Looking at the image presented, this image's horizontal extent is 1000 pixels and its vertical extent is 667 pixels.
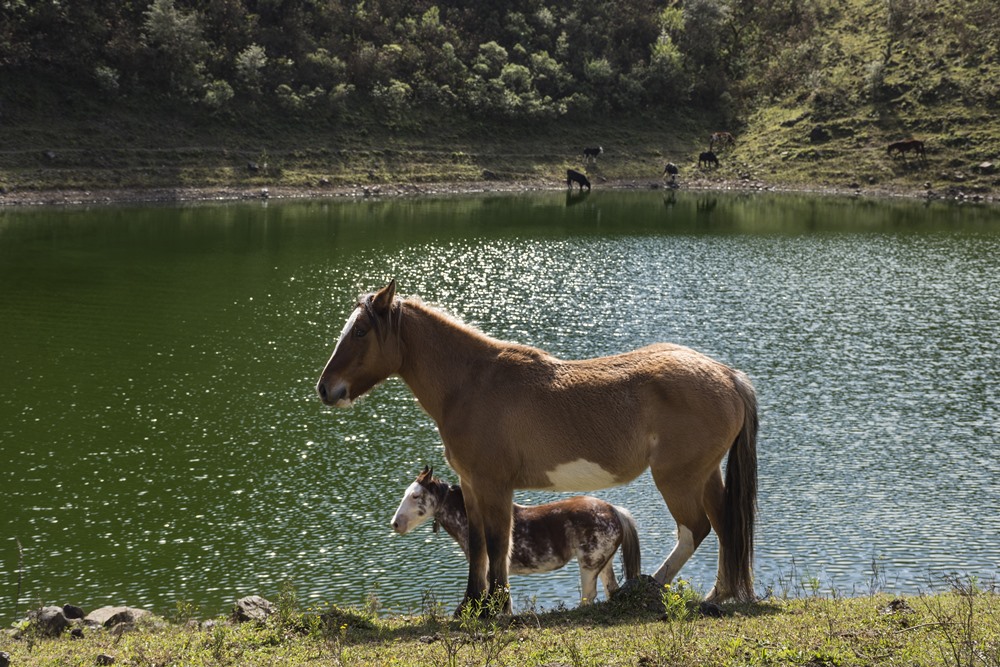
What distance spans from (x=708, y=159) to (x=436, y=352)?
73713mm

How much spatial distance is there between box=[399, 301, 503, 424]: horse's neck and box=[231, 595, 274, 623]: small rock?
2891 mm

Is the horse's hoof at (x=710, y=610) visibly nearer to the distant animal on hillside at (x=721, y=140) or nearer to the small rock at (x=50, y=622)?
the small rock at (x=50, y=622)

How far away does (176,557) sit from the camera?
14562mm

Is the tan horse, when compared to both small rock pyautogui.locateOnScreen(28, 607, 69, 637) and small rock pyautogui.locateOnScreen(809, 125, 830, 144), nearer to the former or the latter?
small rock pyautogui.locateOnScreen(28, 607, 69, 637)

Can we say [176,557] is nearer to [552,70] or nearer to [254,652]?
A: [254,652]

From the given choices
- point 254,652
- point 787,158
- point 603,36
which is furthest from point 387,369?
point 603,36

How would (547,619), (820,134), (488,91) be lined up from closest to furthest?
(547,619) → (820,134) → (488,91)

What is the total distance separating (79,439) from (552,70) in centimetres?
7354

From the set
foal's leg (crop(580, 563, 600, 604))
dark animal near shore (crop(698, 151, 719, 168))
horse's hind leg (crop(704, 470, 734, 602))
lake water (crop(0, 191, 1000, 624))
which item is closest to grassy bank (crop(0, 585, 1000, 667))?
horse's hind leg (crop(704, 470, 734, 602))

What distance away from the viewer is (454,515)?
12078 millimetres

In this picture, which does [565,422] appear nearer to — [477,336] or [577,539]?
[477,336]

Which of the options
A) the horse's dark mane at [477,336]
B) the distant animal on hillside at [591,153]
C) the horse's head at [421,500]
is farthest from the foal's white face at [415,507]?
the distant animal on hillside at [591,153]

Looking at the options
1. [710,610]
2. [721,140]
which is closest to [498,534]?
[710,610]

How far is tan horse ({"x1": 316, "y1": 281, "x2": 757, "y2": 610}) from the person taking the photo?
9883 mm
